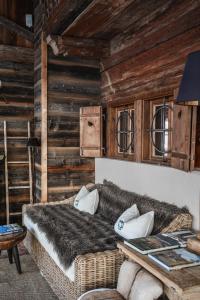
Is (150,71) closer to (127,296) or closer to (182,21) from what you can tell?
(182,21)

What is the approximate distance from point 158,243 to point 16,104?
12.3 ft

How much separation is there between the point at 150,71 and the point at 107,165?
1.53 m

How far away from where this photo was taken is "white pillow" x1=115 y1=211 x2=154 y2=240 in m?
2.77

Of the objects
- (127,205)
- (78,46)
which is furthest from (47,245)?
(78,46)

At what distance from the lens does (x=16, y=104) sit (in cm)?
520

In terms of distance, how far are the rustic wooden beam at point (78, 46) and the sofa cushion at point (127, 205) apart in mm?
1802

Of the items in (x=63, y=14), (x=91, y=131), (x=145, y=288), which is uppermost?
(x=63, y=14)

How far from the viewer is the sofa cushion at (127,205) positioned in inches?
111

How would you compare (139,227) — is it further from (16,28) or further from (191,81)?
(16,28)

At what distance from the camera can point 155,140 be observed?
12.0 feet

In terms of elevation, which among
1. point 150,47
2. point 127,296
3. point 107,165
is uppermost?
point 150,47

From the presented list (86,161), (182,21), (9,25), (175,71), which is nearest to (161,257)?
(175,71)

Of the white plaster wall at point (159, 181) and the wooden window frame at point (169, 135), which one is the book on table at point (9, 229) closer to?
the white plaster wall at point (159, 181)

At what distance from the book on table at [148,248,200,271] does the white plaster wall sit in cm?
70
